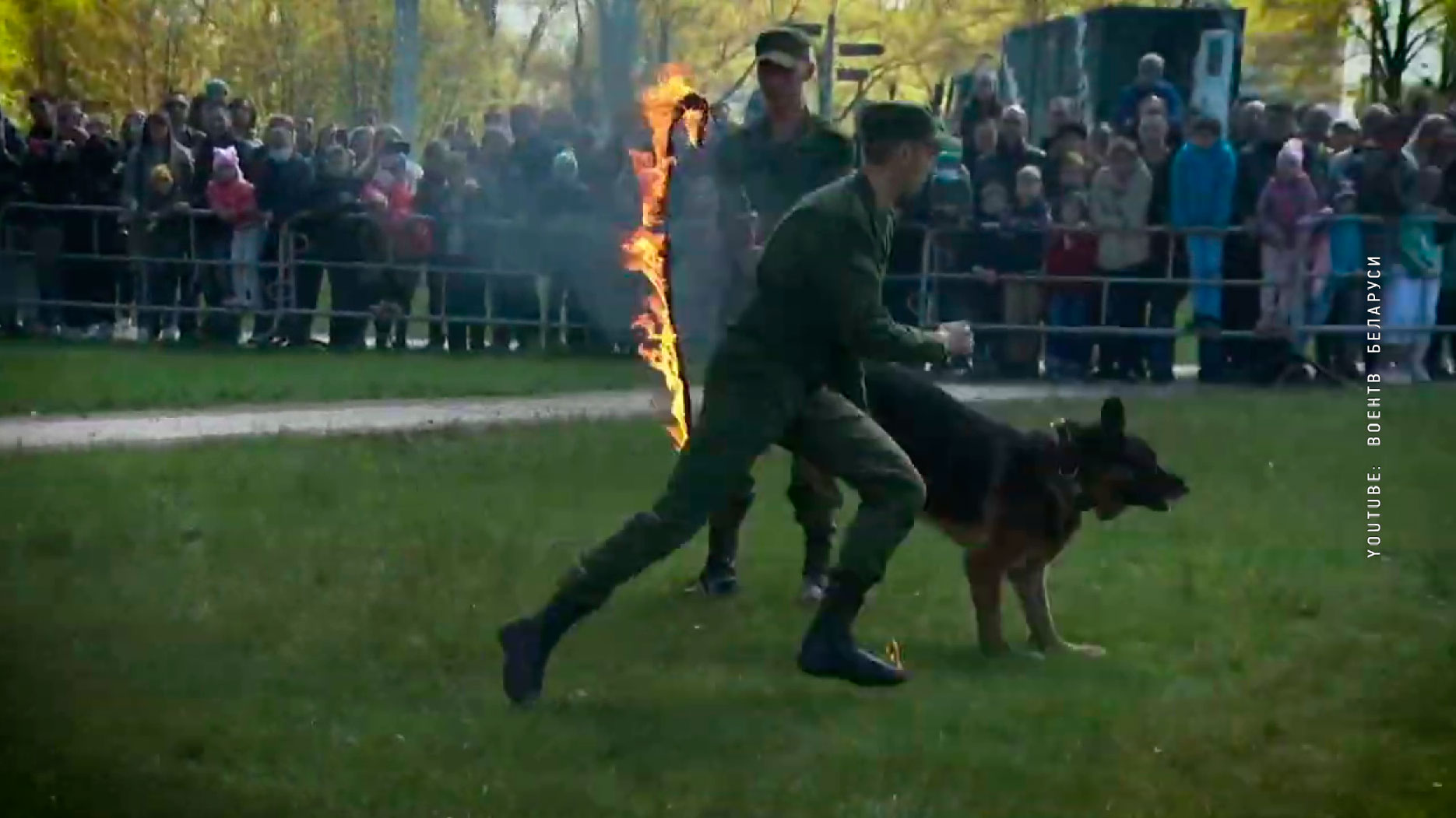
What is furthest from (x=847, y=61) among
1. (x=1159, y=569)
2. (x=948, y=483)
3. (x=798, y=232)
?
(x=798, y=232)

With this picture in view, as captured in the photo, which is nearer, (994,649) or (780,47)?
(994,649)

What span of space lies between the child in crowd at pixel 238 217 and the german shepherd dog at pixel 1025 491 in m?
10.8

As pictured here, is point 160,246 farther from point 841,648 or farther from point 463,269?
point 841,648

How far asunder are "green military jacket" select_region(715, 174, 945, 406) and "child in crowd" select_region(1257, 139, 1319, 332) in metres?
8.32

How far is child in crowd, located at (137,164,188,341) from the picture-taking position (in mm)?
17453

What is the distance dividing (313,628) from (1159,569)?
3.19 m

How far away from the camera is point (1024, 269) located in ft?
50.3

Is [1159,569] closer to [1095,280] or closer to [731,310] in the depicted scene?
[731,310]

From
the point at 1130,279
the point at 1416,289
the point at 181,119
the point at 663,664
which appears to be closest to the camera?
the point at 663,664

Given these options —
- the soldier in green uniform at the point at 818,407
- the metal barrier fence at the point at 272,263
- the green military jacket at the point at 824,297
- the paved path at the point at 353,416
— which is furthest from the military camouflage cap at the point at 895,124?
the metal barrier fence at the point at 272,263

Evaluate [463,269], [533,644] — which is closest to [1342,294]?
[463,269]

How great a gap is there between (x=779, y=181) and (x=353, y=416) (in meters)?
6.15

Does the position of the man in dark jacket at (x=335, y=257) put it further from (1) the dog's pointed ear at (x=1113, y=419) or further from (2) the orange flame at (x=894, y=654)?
(1) the dog's pointed ear at (x=1113, y=419)

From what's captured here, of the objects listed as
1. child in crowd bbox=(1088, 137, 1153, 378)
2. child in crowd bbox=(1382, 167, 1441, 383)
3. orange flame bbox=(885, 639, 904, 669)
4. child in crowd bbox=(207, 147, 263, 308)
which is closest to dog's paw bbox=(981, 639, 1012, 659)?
orange flame bbox=(885, 639, 904, 669)
